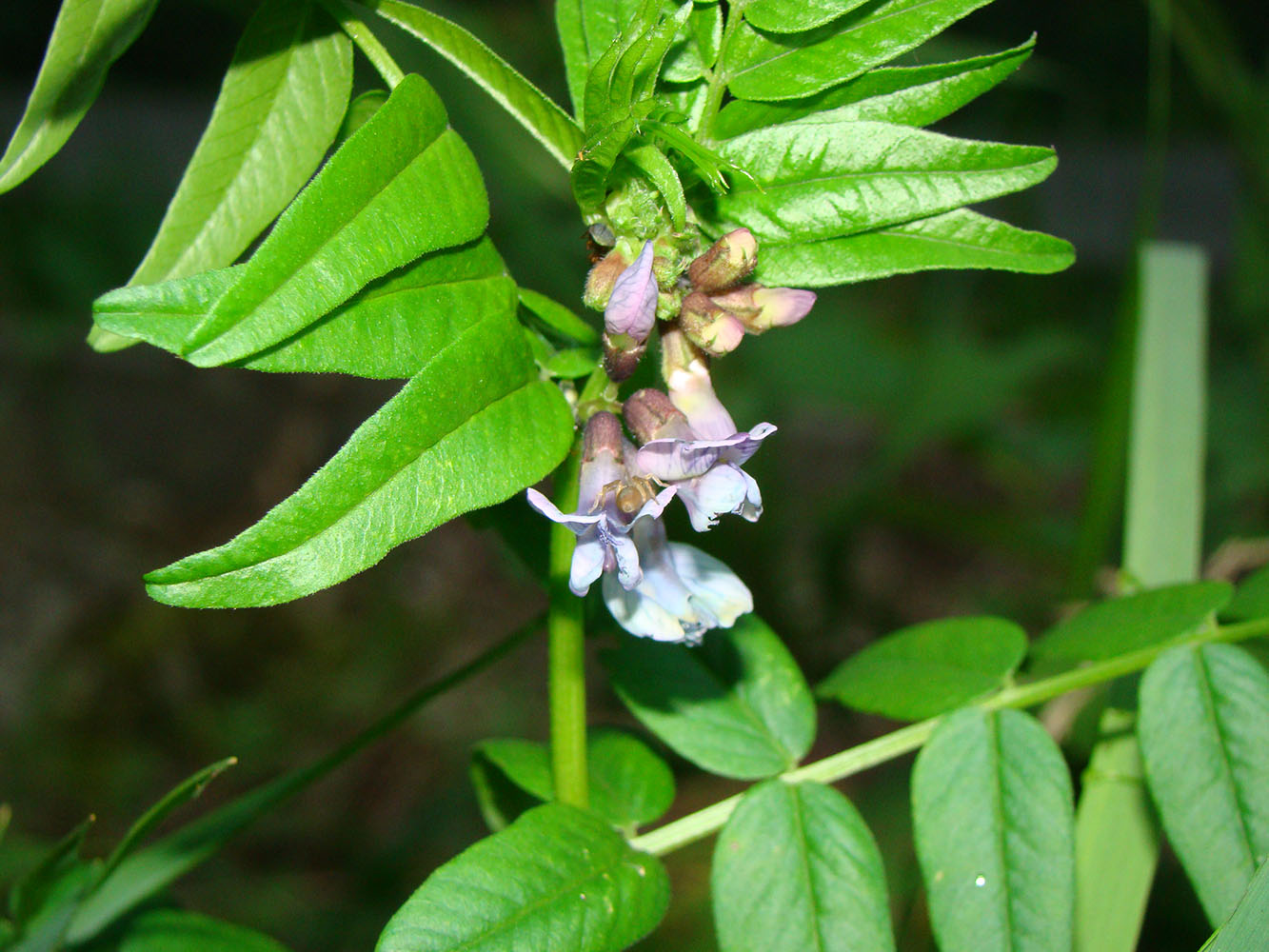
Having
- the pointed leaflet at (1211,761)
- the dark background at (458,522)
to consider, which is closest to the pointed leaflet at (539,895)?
the pointed leaflet at (1211,761)

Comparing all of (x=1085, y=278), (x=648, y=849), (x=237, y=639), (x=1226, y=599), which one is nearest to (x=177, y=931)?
(x=648, y=849)

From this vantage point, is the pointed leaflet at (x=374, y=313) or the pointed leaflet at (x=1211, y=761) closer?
the pointed leaflet at (x=374, y=313)

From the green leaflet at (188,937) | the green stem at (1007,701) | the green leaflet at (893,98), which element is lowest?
the green leaflet at (188,937)

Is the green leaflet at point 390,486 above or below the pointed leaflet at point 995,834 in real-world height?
above

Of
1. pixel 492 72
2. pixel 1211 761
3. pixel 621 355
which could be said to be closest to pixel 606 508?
pixel 621 355

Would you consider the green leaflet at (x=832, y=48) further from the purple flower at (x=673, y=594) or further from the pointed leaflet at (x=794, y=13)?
the purple flower at (x=673, y=594)

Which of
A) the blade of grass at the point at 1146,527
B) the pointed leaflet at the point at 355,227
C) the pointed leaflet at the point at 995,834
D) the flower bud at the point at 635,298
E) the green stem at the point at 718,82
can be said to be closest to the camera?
the pointed leaflet at the point at 355,227

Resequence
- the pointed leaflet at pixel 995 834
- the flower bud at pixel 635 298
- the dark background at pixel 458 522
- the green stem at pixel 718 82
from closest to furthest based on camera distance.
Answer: the flower bud at pixel 635 298, the green stem at pixel 718 82, the pointed leaflet at pixel 995 834, the dark background at pixel 458 522

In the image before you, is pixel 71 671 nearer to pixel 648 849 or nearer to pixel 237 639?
pixel 237 639

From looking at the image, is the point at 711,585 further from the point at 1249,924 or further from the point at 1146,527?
the point at 1146,527
